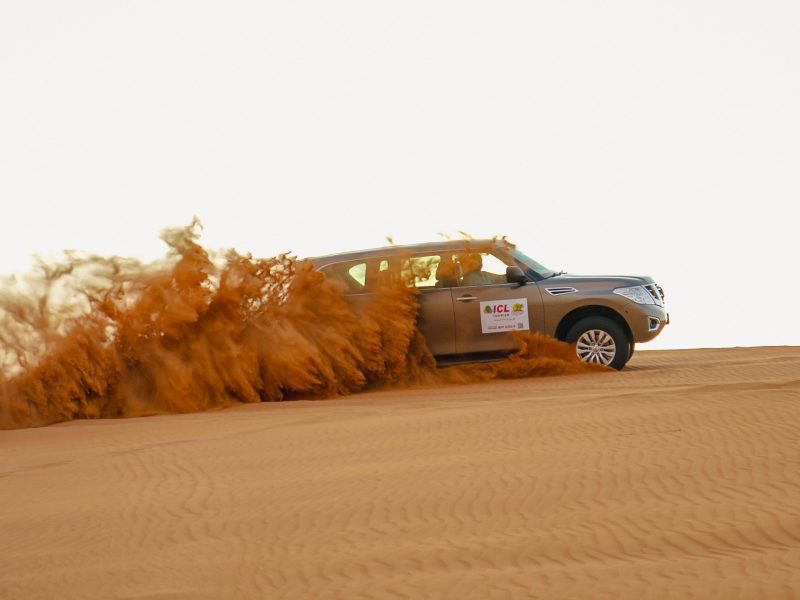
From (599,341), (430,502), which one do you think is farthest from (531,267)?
(430,502)

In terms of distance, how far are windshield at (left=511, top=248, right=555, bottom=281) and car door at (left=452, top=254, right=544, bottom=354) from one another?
304 mm

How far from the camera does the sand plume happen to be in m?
14.3

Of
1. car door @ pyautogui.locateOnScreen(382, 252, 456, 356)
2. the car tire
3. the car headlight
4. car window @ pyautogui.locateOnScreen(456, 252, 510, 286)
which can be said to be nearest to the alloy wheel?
the car tire

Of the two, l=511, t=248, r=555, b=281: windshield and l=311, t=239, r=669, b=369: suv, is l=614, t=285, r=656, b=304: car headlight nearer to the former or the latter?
l=311, t=239, r=669, b=369: suv

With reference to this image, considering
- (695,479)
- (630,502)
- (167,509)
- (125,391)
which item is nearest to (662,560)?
(630,502)

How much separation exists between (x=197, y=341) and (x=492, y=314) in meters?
3.89

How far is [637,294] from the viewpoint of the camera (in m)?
16.4

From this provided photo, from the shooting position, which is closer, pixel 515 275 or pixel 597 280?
pixel 515 275

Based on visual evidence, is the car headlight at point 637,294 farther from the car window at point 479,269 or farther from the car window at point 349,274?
the car window at point 349,274

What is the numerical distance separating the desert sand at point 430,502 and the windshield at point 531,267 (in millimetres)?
3446

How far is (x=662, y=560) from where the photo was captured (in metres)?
6.09

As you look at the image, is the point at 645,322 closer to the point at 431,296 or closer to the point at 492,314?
the point at 492,314

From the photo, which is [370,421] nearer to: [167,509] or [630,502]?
[167,509]

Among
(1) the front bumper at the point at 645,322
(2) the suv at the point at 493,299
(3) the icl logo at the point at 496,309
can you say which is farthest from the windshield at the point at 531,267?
(1) the front bumper at the point at 645,322
